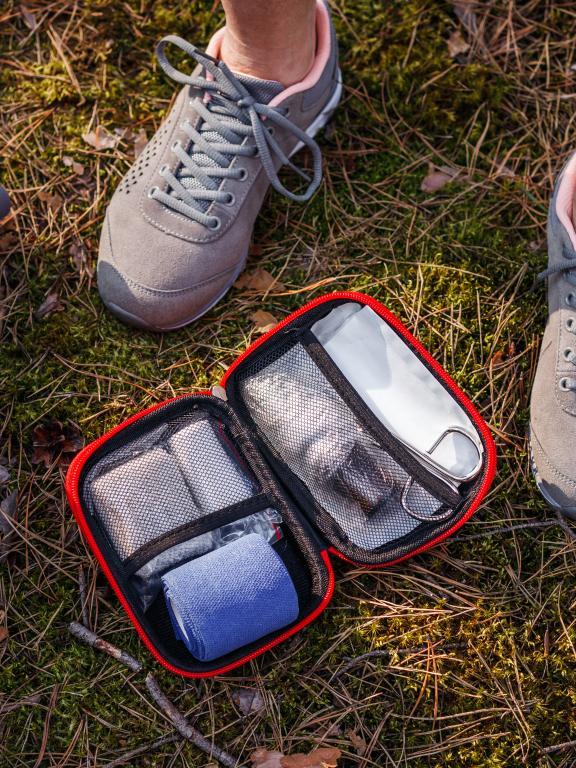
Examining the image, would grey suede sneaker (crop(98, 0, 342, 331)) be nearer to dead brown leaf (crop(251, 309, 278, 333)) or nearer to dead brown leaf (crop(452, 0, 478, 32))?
dead brown leaf (crop(251, 309, 278, 333))

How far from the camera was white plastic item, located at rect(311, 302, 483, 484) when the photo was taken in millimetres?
2051

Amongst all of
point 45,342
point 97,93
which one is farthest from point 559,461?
point 97,93

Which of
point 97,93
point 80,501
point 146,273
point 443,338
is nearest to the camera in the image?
point 80,501

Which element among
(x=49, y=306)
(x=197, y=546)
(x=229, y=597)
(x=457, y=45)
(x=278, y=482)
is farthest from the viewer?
(x=457, y=45)

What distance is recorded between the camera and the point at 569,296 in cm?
226

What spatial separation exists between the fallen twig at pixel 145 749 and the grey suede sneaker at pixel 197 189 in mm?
1328

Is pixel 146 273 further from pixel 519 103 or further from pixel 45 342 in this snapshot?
pixel 519 103

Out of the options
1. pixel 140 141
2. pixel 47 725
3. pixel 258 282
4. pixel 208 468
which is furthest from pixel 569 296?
pixel 47 725

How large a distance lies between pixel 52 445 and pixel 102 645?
672mm

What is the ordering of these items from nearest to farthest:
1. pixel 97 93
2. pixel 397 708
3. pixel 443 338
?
pixel 397 708 < pixel 443 338 < pixel 97 93

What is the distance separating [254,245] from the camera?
254 centimetres

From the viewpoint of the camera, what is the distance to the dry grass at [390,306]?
209 cm

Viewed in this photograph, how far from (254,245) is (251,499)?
39.9 inches

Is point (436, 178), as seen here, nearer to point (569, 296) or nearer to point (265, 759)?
point (569, 296)
